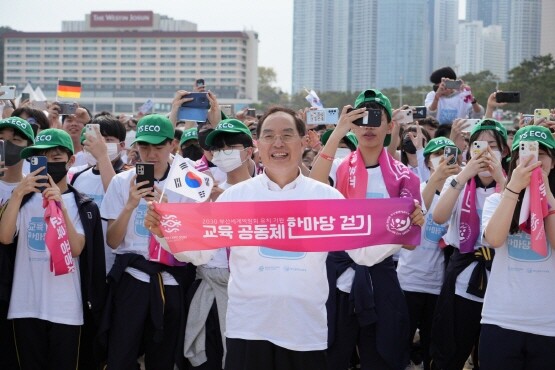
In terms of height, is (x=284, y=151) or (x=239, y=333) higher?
(x=284, y=151)

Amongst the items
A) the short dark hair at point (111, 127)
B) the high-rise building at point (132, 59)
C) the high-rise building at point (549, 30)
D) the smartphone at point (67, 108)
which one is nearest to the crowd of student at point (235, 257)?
the short dark hair at point (111, 127)

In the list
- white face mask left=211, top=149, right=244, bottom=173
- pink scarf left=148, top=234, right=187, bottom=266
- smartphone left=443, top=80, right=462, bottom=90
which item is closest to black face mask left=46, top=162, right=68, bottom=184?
pink scarf left=148, top=234, right=187, bottom=266

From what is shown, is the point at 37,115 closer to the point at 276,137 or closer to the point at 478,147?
the point at 478,147

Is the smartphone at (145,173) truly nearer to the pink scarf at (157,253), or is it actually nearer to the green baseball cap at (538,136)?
the pink scarf at (157,253)

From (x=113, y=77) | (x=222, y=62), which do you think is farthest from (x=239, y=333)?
(x=113, y=77)

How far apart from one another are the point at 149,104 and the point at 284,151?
434 inches

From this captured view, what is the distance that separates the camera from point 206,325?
5754 mm

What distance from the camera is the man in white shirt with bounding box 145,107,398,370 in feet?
13.6

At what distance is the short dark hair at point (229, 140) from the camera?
5.88 m

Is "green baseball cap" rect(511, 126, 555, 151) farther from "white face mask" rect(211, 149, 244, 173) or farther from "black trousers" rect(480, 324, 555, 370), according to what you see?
"white face mask" rect(211, 149, 244, 173)

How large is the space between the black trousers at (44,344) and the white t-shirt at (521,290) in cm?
262

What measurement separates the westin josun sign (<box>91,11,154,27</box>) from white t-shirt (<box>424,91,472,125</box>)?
149854mm

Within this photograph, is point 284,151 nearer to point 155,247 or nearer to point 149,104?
point 155,247

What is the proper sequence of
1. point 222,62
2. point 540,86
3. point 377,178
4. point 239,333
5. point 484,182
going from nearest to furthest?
point 239,333 < point 377,178 < point 484,182 < point 540,86 < point 222,62
